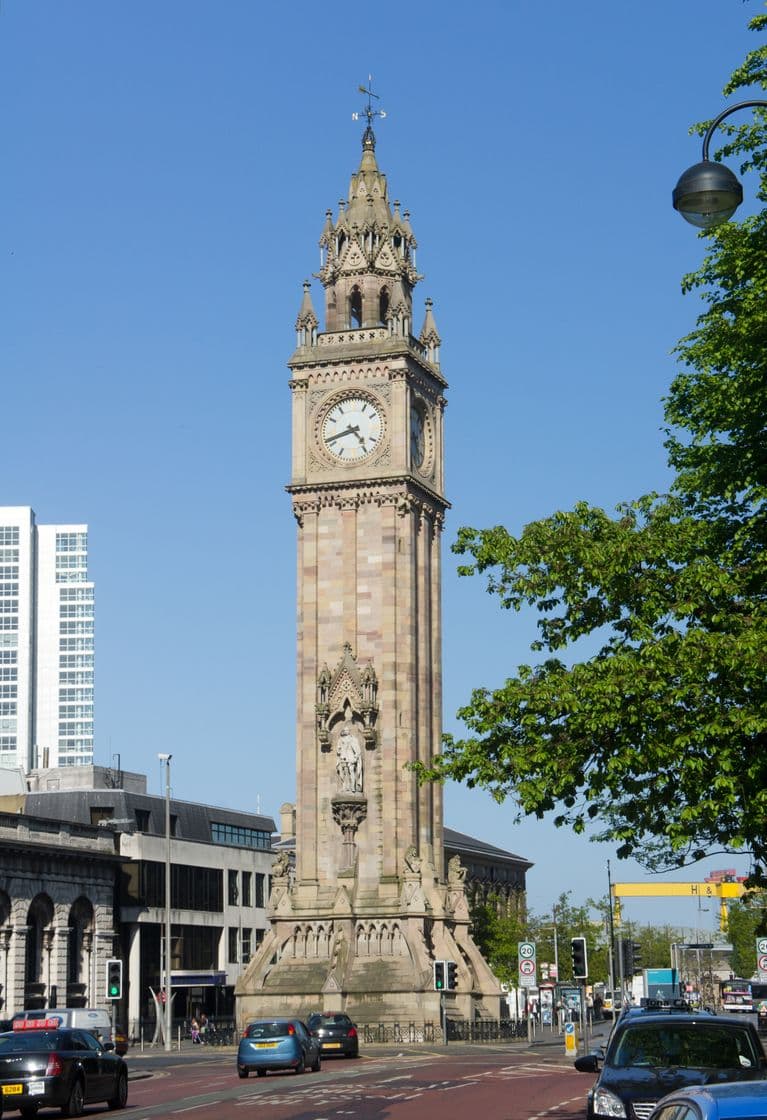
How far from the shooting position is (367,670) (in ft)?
265

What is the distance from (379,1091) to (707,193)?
2381 centimetres

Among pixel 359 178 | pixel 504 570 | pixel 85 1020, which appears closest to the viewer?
pixel 504 570

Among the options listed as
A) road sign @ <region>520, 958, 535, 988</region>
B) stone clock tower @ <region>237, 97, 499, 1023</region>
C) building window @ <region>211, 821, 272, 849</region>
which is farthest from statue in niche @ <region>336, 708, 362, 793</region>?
building window @ <region>211, 821, 272, 849</region>

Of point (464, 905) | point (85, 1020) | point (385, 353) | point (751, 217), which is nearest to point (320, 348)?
point (385, 353)

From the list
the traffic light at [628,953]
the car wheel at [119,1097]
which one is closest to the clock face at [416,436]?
the traffic light at [628,953]

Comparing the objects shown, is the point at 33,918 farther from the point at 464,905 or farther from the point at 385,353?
the point at 385,353

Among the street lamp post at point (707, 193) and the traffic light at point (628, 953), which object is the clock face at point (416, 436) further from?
the street lamp post at point (707, 193)

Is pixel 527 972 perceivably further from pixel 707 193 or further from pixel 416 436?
A: pixel 707 193

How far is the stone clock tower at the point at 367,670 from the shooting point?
255 feet

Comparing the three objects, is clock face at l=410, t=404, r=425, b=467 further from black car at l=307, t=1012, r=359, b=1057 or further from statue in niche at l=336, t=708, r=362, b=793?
black car at l=307, t=1012, r=359, b=1057

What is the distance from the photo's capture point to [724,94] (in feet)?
105

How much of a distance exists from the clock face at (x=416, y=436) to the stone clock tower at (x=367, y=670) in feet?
0.46

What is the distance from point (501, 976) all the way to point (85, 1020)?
7422 centimetres

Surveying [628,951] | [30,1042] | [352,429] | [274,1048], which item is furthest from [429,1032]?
[30,1042]
